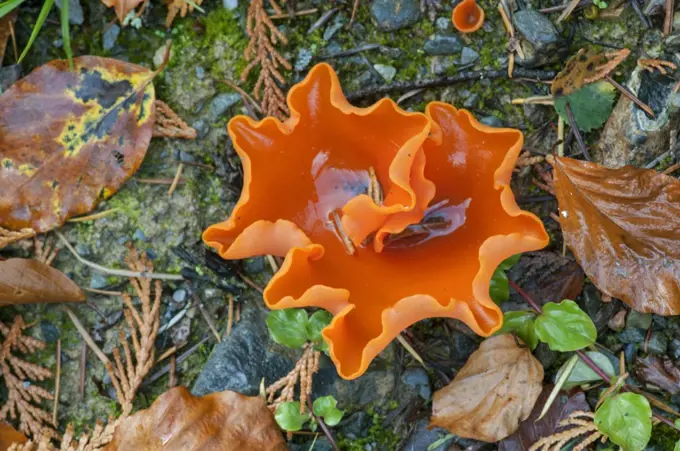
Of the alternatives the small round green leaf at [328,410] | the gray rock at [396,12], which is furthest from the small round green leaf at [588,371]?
the gray rock at [396,12]

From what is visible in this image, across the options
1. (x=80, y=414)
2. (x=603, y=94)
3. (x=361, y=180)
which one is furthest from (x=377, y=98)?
(x=80, y=414)

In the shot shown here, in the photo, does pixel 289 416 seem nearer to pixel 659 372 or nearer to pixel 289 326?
pixel 289 326

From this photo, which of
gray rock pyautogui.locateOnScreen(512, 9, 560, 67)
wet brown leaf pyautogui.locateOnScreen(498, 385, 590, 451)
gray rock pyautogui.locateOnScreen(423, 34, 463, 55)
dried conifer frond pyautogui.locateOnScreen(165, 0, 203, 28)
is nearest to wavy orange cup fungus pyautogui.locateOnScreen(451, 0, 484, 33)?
gray rock pyautogui.locateOnScreen(423, 34, 463, 55)

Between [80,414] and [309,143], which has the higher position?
[309,143]

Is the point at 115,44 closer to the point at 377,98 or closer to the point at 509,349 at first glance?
the point at 377,98

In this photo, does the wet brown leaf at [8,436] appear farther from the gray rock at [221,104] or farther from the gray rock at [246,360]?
the gray rock at [221,104]
